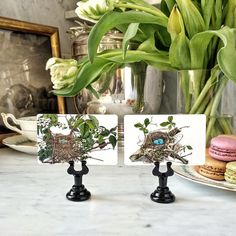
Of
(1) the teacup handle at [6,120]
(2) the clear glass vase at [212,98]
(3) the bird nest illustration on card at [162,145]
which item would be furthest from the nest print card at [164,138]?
(1) the teacup handle at [6,120]

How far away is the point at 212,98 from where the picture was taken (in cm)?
57

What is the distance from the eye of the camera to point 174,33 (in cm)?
55

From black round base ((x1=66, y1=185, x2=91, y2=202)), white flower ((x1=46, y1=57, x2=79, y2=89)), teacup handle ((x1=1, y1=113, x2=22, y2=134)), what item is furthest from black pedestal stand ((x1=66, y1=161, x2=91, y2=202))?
teacup handle ((x1=1, y1=113, x2=22, y2=134))

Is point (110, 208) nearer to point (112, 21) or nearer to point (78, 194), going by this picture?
point (78, 194)

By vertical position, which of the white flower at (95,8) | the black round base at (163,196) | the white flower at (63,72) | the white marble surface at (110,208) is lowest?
the white marble surface at (110,208)

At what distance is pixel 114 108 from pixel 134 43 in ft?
0.55

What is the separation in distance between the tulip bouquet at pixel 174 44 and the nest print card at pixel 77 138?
4.4 inches

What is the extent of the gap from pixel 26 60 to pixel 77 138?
1.52 feet

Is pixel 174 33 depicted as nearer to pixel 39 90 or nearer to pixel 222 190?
pixel 222 190

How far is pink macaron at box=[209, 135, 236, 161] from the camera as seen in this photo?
0.51 metres

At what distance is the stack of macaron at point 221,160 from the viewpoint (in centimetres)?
50

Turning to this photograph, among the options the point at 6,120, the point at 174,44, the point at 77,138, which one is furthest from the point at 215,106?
the point at 6,120

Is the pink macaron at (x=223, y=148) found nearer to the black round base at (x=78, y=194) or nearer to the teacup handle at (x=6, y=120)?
the black round base at (x=78, y=194)

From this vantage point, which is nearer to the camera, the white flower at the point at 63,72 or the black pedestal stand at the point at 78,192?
the black pedestal stand at the point at 78,192
